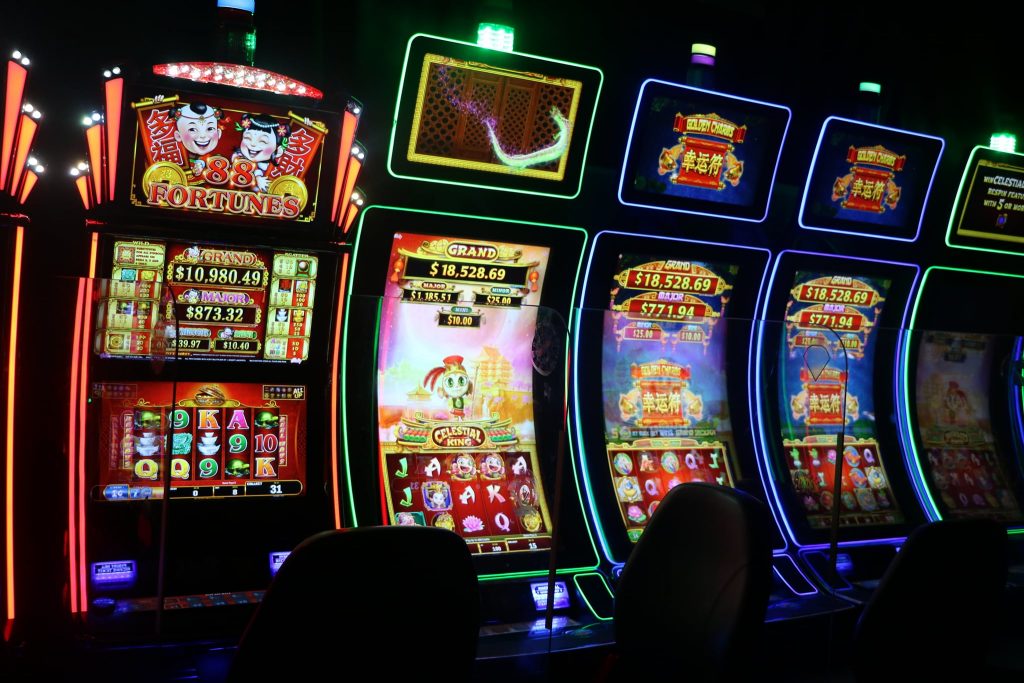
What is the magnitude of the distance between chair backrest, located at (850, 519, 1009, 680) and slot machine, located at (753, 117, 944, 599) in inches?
65.7

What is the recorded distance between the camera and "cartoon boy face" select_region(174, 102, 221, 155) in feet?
10.2

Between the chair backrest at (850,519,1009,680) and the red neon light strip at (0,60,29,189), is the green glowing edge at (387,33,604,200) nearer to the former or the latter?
the red neon light strip at (0,60,29,189)

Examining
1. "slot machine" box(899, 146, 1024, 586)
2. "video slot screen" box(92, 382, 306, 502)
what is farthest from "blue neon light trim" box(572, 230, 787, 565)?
"video slot screen" box(92, 382, 306, 502)

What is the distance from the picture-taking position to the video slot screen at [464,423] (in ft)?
11.3

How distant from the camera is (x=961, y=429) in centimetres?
482

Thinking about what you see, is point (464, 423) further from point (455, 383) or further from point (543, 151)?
point (543, 151)

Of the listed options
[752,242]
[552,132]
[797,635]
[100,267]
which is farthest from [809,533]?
[100,267]

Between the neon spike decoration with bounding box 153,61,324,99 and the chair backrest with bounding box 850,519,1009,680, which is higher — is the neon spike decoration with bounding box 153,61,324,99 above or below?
above

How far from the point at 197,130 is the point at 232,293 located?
0.53m

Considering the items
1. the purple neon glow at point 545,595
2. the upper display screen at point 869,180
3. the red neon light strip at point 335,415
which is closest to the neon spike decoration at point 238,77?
the red neon light strip at point 335,415

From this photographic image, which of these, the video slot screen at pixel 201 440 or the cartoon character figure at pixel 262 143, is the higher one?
the cartoon character figure at pixel 262 143

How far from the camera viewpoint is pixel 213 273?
327 centimetres

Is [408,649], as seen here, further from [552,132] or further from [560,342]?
[552,132]

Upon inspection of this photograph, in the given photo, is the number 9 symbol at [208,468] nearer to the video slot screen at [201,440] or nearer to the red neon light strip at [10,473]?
the video slot screen at [201,440]
